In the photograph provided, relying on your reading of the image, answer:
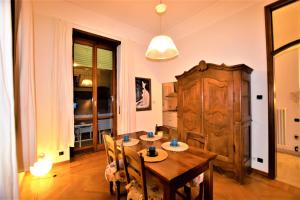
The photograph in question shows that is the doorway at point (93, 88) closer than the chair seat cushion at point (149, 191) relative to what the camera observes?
No

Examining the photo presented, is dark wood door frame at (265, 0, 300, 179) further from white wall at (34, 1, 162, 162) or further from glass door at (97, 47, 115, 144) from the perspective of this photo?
glass door at (97, 47, 115, 144)

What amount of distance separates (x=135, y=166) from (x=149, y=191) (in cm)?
34

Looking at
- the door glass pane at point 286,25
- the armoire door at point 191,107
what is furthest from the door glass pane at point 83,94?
the door glass pane at point 286,25

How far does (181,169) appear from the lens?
1.22 metres

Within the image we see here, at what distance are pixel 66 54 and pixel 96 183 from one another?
244 cm

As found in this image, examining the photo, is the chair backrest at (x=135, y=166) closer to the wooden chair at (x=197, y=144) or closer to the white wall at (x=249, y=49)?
the wooden chair at (x=197, y=144)

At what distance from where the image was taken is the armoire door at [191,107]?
272 cm

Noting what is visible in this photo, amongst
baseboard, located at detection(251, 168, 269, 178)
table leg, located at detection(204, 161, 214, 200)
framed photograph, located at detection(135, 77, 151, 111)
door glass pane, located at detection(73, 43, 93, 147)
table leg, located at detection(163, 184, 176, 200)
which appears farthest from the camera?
framed photograph, located at detection(135, 77, 151, 111)

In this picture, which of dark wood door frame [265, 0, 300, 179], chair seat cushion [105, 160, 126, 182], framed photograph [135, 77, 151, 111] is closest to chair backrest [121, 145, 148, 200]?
chair seat cushion [105, 160, 126, 182]

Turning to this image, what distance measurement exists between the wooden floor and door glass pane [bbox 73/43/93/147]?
946 millimetres

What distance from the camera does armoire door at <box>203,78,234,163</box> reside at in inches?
90.8

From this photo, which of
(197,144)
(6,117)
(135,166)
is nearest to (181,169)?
(135,166)

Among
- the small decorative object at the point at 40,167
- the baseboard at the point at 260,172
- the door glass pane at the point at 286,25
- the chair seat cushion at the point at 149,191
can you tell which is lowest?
the baseboard at the point at 260,172

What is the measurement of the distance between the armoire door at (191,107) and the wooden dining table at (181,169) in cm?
116
